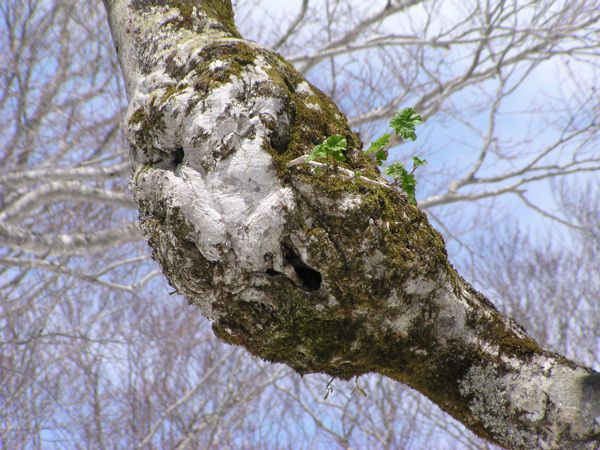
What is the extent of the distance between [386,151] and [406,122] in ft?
0.47

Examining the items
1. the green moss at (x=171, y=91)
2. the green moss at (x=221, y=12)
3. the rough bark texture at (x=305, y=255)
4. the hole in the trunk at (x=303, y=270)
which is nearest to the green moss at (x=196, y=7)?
the green moss at (x=221, y=12)

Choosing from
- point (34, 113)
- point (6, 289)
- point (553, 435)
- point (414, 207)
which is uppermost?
point (34, 113)

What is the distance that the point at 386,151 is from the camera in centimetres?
183

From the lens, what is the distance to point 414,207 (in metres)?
1.69

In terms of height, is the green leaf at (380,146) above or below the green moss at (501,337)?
above

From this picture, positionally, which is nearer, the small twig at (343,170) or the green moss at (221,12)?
the small twig at (343,170)

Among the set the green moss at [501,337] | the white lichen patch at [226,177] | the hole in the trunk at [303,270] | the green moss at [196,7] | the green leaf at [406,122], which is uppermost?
the green moss at [196,7]

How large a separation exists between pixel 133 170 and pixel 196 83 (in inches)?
14.8

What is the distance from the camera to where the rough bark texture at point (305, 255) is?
1.50 m

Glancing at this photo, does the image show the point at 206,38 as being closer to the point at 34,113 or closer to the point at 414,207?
the point at 414,207

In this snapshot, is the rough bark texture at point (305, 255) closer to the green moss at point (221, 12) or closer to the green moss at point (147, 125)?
the green moss at point (147, 125)

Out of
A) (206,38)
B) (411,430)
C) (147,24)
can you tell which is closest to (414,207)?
(206,38)

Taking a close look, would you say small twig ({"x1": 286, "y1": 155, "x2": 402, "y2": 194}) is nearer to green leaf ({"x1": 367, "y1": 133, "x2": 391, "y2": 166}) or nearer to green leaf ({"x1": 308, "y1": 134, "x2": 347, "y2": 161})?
green leaf ({"x1": 308, "y1": 134, "x2": 347, "y2": 161})

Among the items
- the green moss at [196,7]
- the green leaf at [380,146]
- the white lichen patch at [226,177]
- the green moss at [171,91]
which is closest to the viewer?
the white lichen patch at [226,177]
